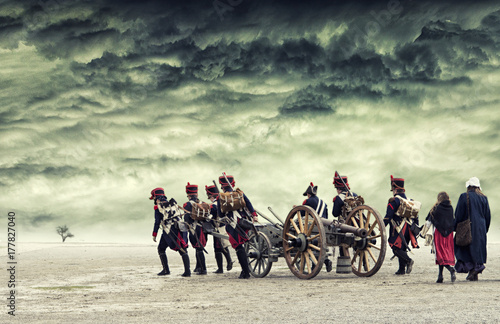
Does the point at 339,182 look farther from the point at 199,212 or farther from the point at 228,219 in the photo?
the point at 199,212

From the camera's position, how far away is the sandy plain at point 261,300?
28.0 ft

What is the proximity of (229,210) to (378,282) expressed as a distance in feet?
11.6

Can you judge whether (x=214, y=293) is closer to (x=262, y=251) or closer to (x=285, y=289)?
(x=285, y=289)

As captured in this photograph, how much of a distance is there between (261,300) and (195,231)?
6.39 m

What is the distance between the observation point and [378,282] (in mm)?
13219

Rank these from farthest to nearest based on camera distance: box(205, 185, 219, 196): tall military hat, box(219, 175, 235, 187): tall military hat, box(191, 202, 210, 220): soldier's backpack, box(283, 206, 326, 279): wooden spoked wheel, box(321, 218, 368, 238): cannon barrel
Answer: box(205, 185, 219, 196): tall military hat, box(191, 202, 210, 220): soldier's backpack, box(219, 175, 235, 187): tall military hat, box(321, 218, 368, 238): cannon barrel, box(283, 206, 326, 279): wooden spoked wheel

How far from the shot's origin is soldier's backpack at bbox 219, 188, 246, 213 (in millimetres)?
14578

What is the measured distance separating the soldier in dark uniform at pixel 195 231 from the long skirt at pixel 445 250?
6051mm

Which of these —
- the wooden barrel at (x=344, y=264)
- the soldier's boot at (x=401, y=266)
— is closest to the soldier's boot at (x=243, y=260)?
the wooden barrel at (x=344, y=264)

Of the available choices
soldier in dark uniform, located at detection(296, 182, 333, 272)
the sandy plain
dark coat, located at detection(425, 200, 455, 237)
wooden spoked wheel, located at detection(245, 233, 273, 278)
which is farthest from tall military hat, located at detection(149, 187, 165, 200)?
dark coat, located at detection(425, 200, 455, 237)

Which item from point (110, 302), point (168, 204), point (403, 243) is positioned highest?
point (168, 204)

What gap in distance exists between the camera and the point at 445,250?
41.2ft

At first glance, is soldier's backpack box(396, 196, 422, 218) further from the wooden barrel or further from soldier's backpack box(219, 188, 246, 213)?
soldier's backpack box(219, 188, 246, 213)

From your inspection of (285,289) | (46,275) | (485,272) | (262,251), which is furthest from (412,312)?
(46,275)
